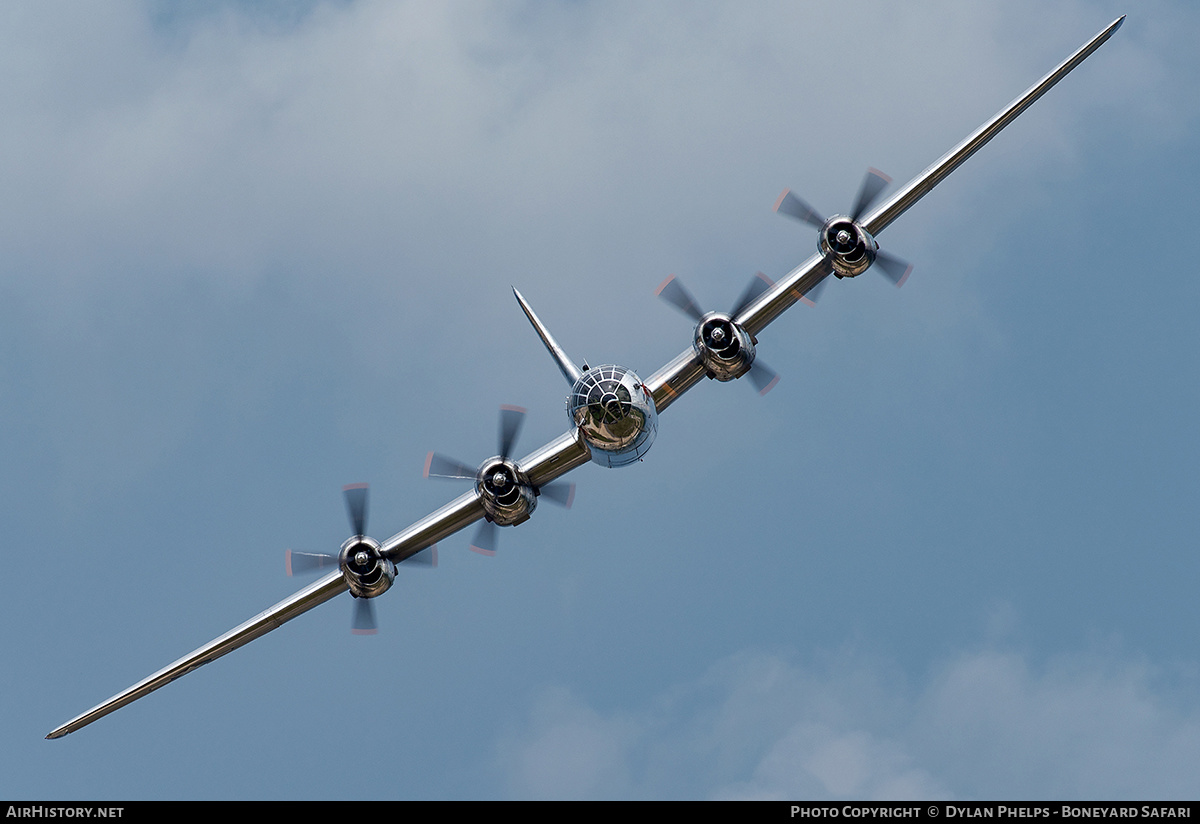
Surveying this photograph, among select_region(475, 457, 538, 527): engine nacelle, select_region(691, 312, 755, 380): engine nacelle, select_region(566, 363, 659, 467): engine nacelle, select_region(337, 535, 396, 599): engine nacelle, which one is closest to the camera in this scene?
select_region(566, 363, 659, 467): engine nacelle

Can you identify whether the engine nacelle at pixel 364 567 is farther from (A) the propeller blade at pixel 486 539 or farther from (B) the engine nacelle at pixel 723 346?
(B) the engine nacelle at pixel 723 346

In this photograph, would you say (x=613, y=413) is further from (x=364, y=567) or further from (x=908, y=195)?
(x=908, y=195)

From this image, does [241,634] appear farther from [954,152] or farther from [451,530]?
[954,152]

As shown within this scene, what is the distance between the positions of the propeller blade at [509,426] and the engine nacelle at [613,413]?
7.45 ft

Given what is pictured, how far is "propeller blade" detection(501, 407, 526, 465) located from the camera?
147 feet

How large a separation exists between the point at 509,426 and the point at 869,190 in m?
18.5

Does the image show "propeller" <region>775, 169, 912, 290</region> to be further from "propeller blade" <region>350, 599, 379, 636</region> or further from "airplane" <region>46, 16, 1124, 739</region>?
"propeller blade" <region>350, 599, 379, 636</region>

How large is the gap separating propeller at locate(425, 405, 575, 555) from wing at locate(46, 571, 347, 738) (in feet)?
23.5

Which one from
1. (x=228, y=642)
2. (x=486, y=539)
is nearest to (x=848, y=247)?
(x=486, y=539)

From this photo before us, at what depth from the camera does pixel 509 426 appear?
4531 cm

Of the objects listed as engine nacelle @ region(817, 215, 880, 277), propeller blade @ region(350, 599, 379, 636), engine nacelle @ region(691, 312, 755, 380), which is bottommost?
propeller blade @ region(350, 599, 379, 636)

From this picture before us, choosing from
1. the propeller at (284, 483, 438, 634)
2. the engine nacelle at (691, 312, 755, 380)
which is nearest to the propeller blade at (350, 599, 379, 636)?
the propeller at (284, 483, 438, 634)
